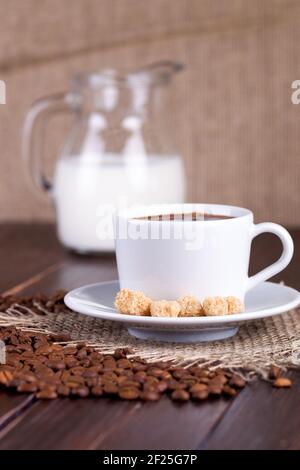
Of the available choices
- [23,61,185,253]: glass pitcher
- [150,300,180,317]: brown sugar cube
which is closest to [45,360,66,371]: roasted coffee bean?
[150,300,180,317]: brown sugar cube

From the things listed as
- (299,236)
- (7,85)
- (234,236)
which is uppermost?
(7,85)

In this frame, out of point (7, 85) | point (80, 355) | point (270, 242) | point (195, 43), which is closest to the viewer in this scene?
point (80, 355)

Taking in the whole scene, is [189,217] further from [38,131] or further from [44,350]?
[38,131]

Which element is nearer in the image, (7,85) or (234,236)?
(234,236)

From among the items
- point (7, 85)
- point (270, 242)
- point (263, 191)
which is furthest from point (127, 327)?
point (7, 85)

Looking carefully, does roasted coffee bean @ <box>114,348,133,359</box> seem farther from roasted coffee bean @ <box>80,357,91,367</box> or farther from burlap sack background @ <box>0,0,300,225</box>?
burlap sack background @ <box>0,0,300,225</box>

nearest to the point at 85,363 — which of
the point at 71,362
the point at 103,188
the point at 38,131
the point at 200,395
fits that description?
the point at 71,362

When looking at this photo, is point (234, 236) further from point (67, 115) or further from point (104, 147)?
point (67, 115)
